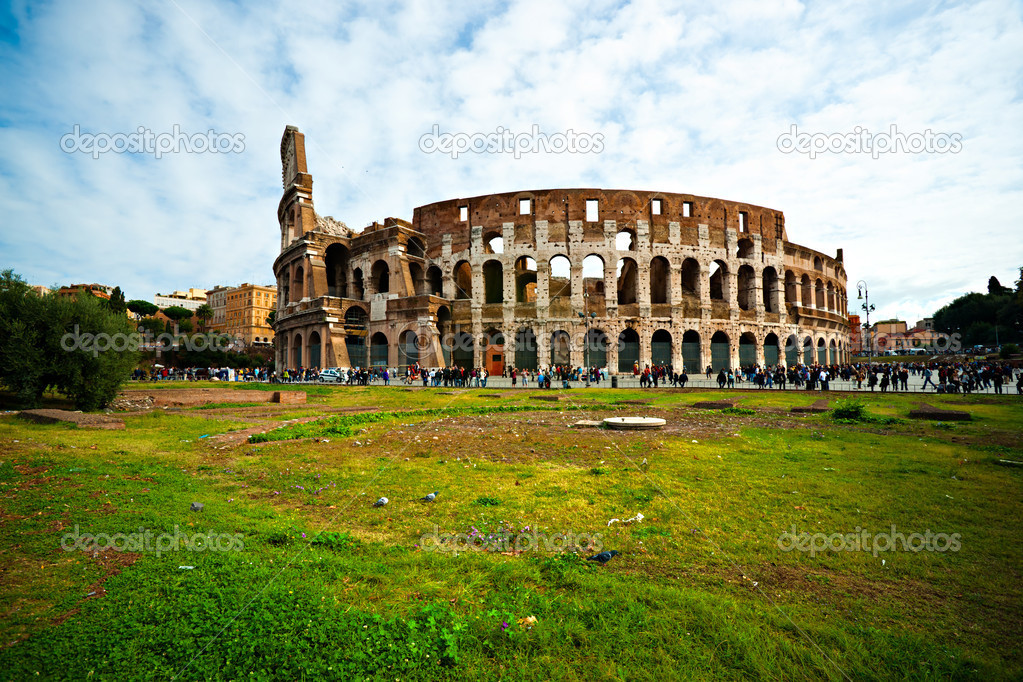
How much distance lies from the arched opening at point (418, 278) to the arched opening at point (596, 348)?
15.2 meters

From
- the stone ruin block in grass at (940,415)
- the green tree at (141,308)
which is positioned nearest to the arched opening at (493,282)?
the stone ruin block in grass at (940,415)

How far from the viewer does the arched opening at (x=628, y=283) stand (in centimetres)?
3862

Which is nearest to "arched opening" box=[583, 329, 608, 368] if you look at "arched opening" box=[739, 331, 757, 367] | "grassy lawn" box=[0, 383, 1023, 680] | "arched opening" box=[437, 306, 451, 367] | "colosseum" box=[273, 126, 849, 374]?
"colosseum" box=[273, 126, 849, 374]

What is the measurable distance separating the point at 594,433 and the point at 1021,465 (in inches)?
277

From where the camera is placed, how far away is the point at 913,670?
8.37ft

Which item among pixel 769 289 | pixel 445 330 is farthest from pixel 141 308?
pixel 769 289

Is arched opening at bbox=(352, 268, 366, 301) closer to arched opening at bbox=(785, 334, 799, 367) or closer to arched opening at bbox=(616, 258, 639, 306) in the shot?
arched opening at bbox=(616, 258, 639, 306)

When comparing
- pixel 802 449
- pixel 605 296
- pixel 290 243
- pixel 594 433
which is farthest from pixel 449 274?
pixel 802 449

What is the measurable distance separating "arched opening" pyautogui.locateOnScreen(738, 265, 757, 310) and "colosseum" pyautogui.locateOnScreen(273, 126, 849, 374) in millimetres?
117

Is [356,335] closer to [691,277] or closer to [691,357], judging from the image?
[691,357]

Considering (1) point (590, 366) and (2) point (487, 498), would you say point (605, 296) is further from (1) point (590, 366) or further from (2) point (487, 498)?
(2) point (487, 498)

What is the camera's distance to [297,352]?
40406mm

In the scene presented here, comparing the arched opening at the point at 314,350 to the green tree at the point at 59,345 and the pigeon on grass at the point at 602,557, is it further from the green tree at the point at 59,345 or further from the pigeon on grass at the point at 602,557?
the pigeon on grass at the point at 602,557

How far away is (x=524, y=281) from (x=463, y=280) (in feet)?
18.8
